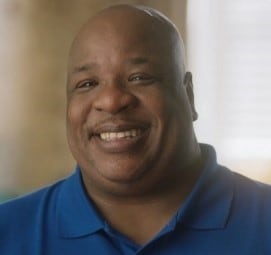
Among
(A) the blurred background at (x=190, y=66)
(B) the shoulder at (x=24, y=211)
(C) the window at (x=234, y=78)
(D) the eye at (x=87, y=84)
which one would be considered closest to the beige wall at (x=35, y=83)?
(A) the blurred background at (x=190, y=66)

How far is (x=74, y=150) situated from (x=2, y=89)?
4.43ft

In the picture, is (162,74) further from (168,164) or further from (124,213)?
(124,213)

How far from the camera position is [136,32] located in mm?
1132

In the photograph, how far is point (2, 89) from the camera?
246cm

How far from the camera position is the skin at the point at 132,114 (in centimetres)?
111

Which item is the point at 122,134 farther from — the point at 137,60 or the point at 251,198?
the point at 251,198

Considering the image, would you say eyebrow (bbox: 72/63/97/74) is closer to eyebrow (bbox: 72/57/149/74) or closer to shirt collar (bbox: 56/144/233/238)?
eyebrow (bbox: 72/57/149/74)

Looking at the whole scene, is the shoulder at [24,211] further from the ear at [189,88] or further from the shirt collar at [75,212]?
the ear at [189,88]

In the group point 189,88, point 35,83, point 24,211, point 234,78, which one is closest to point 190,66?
point 234,78

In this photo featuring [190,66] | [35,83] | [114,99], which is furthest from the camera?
[190,66]

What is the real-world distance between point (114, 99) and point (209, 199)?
279mm

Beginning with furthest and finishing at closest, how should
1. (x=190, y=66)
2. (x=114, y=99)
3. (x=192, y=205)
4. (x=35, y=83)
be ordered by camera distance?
(x=190, y=66) < (x=35, y=83) < (x=192, y=205) < (x=114, y=99)

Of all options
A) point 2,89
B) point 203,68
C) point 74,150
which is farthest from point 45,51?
point 74,150

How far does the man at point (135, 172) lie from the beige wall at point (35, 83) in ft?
4.08
